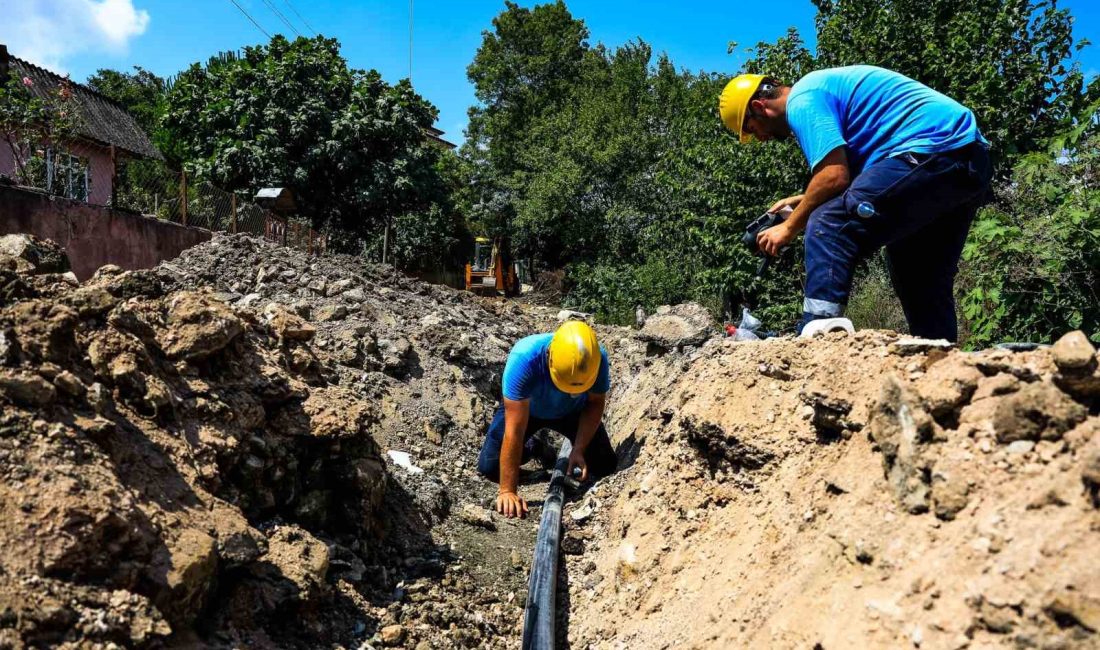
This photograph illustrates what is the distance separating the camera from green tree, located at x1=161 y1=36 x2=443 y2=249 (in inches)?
789

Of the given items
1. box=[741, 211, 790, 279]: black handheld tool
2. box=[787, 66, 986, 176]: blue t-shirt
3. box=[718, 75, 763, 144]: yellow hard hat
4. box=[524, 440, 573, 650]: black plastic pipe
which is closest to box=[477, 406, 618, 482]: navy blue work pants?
box=[524, 440, 573, 650]: black plastic pipe

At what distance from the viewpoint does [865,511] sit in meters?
2.12

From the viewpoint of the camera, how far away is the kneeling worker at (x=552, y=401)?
4.64 metres

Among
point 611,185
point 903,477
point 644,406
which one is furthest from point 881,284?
point 611,185

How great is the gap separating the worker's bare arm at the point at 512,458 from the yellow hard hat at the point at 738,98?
2094 millimetres

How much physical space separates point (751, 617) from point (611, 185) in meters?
22.7

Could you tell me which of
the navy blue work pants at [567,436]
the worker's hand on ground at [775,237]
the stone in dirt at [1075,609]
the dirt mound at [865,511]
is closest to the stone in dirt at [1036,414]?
the dirt mound at [865,511]

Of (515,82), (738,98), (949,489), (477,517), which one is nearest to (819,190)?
(738,98)

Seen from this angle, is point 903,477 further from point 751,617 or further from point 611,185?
point 611,185

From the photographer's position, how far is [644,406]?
5691 millimetres

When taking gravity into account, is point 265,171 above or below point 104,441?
above

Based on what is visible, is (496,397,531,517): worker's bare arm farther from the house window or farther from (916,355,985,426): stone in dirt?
the house window

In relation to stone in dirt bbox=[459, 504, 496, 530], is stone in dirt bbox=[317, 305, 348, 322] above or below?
above

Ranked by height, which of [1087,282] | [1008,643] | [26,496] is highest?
[1087,282]
